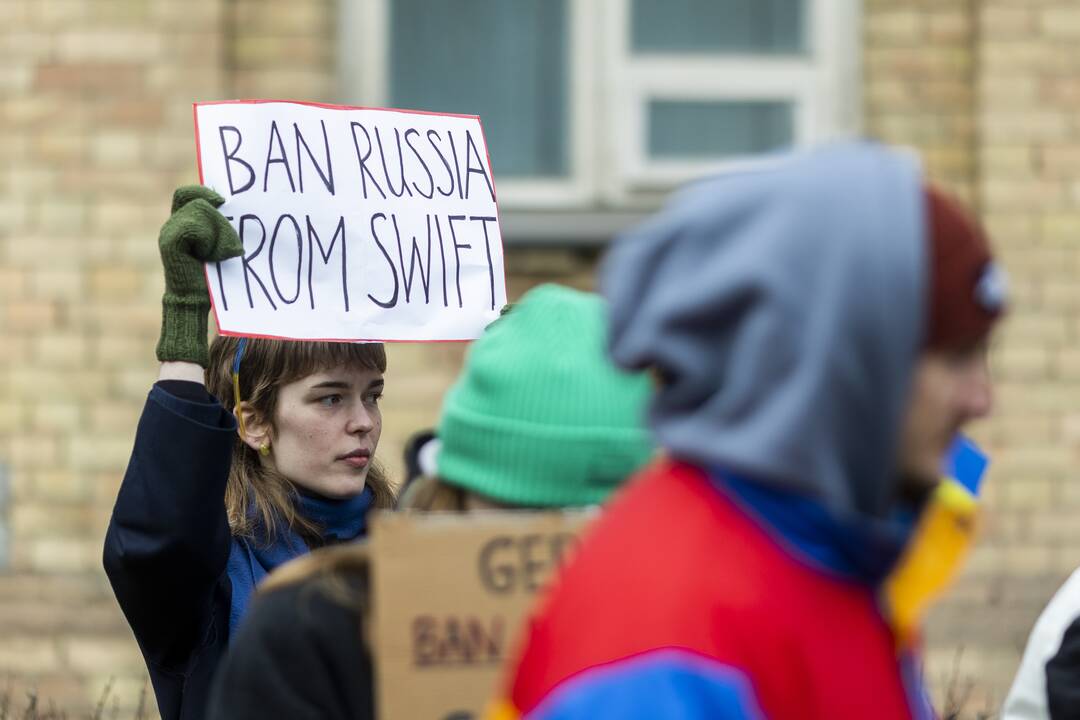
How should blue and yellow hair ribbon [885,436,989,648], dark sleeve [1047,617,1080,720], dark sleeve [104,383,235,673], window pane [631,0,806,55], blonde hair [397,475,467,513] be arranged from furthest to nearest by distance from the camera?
window pane [631,0,806,55] < dark sleeve [1047,617,1080,720] < dark sleeve [104,383,235,673] < blonde hair [397,475,467,513] < blue and yellow hair ribbon [885,436,989,648]

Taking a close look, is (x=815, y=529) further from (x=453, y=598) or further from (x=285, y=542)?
(x=285, y=542)

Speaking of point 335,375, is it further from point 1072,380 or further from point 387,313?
point 1072,380

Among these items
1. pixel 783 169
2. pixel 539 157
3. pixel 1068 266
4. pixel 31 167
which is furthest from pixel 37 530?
pixel 783 169

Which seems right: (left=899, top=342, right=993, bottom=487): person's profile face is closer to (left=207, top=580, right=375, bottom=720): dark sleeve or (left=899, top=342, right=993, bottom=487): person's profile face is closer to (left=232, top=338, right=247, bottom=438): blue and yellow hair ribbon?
(left=207, top=580, right=375, bottom=720): dark sleeve

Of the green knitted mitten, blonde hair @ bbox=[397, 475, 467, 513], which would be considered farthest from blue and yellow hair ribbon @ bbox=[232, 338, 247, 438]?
blonde hair @ bbox=[397, 475, 467, 513]

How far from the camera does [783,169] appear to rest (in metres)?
1.31

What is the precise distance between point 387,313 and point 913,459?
1618 millimetres

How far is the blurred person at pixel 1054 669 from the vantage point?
2.74 m

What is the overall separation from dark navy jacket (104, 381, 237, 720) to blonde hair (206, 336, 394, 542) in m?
0.23

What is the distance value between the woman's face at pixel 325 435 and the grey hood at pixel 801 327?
148 centimetres

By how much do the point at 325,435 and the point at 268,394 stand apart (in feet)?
0.42

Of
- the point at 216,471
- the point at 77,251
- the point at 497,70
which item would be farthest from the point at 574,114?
the point at 216,471

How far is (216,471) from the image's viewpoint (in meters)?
2.30

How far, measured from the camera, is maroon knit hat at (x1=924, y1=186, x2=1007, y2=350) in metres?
1.29
